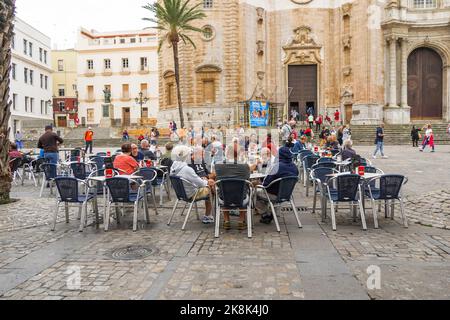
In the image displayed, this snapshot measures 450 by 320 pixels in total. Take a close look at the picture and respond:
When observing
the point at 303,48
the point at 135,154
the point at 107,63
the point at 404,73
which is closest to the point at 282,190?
the point at 135,154

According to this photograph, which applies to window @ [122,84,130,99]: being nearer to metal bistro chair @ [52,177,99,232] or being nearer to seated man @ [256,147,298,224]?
metal bistro chair @ [52,177,99,232]

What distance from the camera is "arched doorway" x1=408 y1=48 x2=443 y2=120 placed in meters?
41.0

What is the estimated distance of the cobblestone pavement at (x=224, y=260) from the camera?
4.83 meters

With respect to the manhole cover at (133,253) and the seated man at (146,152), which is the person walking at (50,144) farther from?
the manhole cover at (133,253)

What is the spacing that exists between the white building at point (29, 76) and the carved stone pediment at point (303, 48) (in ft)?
87.1

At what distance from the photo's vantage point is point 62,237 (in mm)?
7414

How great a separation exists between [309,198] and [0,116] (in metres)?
7.77

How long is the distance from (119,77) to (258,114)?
37.1 m

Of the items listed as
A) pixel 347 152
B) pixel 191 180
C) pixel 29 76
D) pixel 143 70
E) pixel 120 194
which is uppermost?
pixel 143 70

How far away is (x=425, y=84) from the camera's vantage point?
135 ft

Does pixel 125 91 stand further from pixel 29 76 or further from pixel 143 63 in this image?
pixel 29 76

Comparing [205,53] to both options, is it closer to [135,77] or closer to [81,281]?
[135,77]

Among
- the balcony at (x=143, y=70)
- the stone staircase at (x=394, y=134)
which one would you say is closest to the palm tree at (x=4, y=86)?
the stone staircase at (x=394, y=134)

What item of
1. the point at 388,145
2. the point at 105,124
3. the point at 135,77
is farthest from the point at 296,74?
the point at 135,77
